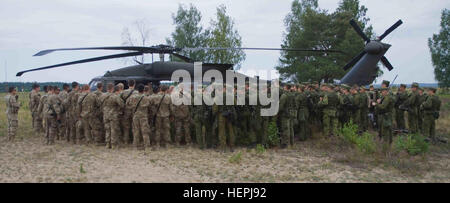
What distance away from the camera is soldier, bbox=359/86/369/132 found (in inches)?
393

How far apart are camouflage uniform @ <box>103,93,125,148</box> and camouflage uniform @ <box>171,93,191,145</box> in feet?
4.30

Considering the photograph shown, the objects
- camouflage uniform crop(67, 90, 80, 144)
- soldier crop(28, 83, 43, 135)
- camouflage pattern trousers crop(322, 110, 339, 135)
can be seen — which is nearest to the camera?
camouflage uniform crop(67, 90, 80, 144)

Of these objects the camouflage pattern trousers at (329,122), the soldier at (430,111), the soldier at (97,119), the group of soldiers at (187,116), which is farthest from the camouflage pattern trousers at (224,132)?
the soldier at (430,111)

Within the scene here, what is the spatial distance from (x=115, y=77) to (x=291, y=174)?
6770mm

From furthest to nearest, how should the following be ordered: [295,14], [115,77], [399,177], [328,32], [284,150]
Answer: [295,14]
[328,32]
[115,77]
[284,150]
[399,177]

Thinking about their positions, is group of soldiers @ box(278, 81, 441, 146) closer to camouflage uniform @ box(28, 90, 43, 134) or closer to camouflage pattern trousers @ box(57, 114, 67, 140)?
camouflage pattern trousers @ box(57, 114, 67, 140)

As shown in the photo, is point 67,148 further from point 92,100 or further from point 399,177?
point 399,177

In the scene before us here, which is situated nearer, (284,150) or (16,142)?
(284,150)

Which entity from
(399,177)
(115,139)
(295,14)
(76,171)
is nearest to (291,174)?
(399,177)

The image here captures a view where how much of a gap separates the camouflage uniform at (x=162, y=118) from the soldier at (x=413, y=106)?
6754mm

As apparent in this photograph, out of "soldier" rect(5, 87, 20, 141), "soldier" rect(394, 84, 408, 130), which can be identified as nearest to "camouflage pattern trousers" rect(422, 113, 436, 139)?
"soldier" rect(394, 84, 408, 130)

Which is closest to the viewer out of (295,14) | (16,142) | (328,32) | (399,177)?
(399,177)

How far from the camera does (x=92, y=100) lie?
8297 millimetres
